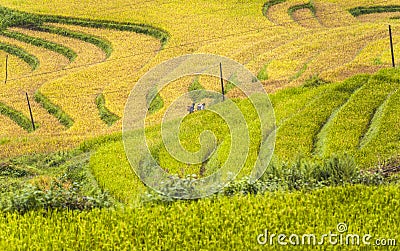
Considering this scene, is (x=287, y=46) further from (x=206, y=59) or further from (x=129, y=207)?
(x=129, y=207)

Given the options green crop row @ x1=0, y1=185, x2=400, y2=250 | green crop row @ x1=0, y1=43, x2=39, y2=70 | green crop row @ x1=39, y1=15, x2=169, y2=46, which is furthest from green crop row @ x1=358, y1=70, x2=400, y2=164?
green crop row @ x1=0, y1=43, x2=39, y2=70

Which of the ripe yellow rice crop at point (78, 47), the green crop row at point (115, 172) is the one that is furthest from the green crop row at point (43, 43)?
the green crop row at point (115, 172)

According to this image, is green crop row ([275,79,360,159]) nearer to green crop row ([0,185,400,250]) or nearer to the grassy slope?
the grassy slope

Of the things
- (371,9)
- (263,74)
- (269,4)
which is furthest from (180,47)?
(371,9)

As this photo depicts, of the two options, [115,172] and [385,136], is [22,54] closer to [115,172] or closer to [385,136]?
[115,172]

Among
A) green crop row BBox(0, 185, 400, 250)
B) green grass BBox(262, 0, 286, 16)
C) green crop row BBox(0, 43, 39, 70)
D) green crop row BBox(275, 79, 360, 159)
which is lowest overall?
green crop row BBox(0, 185, 400, 250)

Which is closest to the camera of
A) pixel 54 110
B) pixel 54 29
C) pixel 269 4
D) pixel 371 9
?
pixel 54 110

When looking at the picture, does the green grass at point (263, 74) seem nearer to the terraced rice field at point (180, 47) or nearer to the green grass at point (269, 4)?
the terraced rice field at point (180, 47)
